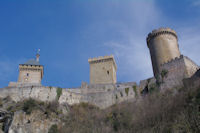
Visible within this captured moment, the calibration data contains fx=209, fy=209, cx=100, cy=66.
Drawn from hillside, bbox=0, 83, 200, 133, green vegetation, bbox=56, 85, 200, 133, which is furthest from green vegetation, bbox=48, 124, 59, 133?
green vegetation, bbox=56, 85, 200, 133

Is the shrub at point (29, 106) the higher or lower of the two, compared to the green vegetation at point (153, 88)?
lower

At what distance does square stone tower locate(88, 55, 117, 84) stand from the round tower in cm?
927

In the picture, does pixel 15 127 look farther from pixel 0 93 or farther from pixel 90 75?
pixel 90 75

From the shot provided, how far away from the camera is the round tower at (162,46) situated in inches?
937

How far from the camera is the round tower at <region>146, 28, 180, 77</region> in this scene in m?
23.8

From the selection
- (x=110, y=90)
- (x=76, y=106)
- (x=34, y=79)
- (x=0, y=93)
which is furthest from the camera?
(x=34, y=79)

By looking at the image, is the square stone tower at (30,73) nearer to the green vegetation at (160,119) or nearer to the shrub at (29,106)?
the shrub at (29,106)

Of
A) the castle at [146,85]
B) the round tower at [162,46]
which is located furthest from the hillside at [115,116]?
the round tower at [162,46]

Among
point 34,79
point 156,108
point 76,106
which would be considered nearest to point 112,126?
point 156,108

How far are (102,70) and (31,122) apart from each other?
716 inches

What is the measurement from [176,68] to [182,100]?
761cm

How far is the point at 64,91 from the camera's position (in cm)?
2372

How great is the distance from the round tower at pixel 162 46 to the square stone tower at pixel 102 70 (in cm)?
927

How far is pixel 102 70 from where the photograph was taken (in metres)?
34.4
